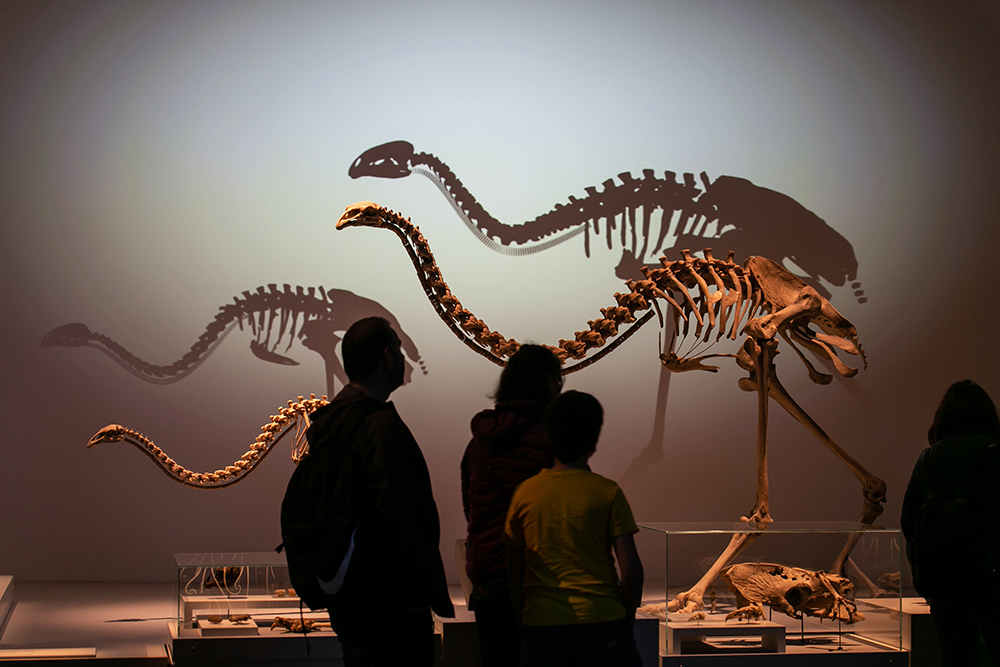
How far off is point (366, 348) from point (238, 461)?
11.2 ft

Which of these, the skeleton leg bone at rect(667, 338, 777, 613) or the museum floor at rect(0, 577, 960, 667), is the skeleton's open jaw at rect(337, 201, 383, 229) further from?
the skeleton leg bone at rect(667, 338, 777, 613)

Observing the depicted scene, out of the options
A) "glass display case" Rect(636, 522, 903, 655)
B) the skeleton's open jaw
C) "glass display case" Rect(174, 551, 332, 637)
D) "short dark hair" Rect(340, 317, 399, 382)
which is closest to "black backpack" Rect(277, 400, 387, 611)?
"short dark hair" Rect(340, 317, 399, 382)

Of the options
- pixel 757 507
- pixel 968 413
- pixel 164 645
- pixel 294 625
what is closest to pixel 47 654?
pixel 164 645

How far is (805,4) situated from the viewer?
8.08 metres

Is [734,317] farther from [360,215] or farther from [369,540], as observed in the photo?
[369,540]

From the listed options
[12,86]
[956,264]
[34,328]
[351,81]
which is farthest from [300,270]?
[956,264]

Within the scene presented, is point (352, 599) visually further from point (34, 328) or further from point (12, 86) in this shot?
point (12, 86)

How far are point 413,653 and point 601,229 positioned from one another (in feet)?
18.0

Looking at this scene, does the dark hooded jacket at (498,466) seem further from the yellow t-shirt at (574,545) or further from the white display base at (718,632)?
the white display base at (718,632)

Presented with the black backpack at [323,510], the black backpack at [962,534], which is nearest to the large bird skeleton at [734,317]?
the black backpack at [962,534]

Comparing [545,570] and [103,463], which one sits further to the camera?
[103,463]

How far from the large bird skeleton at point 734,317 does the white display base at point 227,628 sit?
2.32m

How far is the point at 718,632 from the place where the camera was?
15.1 feet

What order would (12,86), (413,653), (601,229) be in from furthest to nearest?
(601,229), (12,86), (413,653)
